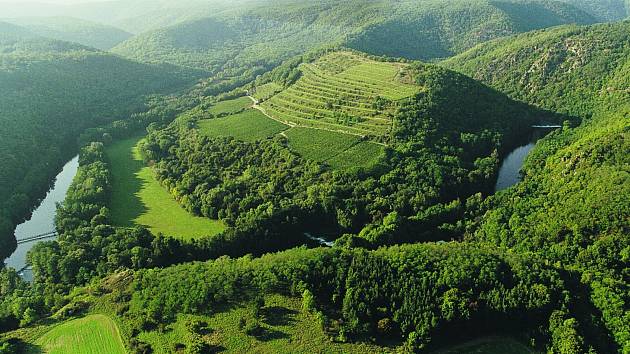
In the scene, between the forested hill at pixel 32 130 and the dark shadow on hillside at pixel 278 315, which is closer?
the dark shadow on hillside at pixel 278 315

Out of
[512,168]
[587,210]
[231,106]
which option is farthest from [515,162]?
[231,106]

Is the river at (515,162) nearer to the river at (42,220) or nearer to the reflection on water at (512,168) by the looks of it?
the reflection on water at (512,168)

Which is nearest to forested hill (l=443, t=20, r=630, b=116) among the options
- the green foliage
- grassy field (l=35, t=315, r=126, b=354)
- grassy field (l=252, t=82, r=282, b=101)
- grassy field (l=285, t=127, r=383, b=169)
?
grassy field (l=285, t=127, r=383, b=169)

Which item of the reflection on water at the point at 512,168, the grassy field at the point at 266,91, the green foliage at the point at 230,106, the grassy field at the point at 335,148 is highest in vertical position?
the grassy field at the point at 266,91

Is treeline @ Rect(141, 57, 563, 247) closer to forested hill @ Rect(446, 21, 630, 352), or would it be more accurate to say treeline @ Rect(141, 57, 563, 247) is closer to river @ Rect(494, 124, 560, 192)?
river @ Rect(494, 124, 560, 192)

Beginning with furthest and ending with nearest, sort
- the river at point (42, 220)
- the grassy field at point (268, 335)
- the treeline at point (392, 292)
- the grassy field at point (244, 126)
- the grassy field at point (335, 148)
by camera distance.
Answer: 1. the grassy field at point (244, 126)
2. the grassy field at point (335, 148)
3. the river at point (42, 220)
4. the treeline at point (392, 292)
5. the grassy field at point (268, 335)

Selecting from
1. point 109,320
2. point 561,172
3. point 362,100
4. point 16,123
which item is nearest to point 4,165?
point 16,123

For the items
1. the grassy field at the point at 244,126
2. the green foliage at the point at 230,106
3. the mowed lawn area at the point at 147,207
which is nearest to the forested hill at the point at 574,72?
the grassy field at the point at 244,126
